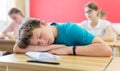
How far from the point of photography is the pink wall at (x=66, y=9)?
4.41m

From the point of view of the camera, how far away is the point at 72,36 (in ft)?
4.24

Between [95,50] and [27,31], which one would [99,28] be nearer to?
[95,50]

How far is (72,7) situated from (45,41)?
357 cm

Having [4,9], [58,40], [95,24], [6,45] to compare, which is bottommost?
[6,45]

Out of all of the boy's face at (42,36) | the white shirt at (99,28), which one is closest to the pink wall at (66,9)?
the white shirt at (99,28)

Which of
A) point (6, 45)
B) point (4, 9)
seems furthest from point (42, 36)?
point (4, 9)

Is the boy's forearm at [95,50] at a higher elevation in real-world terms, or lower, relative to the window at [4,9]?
lower

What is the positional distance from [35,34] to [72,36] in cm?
24

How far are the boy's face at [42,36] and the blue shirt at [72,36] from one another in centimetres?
8

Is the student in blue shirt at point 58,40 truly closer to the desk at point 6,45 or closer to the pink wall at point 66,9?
the desk at point 6,45

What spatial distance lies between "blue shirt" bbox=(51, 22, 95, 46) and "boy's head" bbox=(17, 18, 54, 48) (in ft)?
0.28

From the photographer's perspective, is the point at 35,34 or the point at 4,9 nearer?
the point at 35,34

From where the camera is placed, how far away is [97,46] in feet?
3.97

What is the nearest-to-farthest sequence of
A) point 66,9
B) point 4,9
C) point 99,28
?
point 99,28 < point 4,9 < point 66,9
